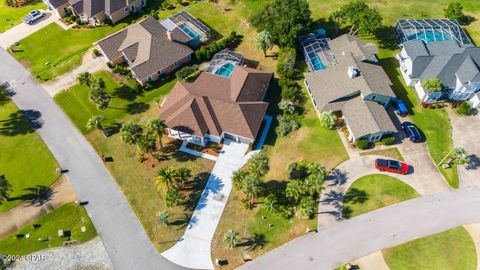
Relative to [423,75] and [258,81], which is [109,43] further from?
[423,75]

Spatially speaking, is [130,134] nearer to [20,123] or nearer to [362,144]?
[20,123]

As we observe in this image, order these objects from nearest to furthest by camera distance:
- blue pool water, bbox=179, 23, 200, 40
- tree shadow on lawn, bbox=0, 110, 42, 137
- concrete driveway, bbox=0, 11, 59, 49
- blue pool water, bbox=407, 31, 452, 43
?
tree shadow on lawn, bbox=0, 110, 42, 137 < blue pool water, bbox=407, 31, 452, 43 < blue pool water, bbox=179, 23, 200, 40 < concrete driveway, bbox=0, 11, 59, 49

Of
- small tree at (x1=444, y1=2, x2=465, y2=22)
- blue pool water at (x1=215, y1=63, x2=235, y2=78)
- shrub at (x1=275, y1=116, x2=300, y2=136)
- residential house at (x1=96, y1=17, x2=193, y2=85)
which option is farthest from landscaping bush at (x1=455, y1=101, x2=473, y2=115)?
residential house at (x1=96, y1=17, x2=193, y2=85)

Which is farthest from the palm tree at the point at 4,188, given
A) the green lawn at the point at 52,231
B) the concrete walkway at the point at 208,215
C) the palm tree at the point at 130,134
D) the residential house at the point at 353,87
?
the residential house at the point at 353,87

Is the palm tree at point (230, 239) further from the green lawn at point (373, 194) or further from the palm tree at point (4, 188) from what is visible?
the palm tree at point (4, 188)

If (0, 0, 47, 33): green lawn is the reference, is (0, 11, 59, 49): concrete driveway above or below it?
below

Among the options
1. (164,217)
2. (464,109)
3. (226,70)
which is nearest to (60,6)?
(226,70)

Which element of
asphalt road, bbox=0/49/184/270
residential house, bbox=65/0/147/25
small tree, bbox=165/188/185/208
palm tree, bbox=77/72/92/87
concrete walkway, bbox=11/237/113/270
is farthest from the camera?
residential house, bbox=65/0/147/25

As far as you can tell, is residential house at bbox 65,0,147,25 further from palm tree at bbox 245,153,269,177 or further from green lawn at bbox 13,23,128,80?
palm tree at bbox 245,153,269,177
